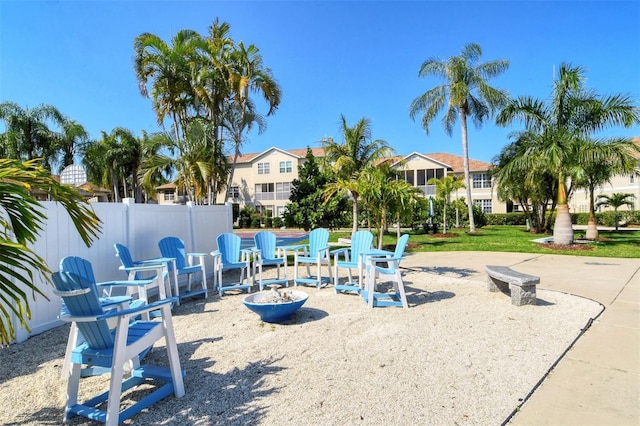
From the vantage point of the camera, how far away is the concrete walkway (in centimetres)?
273

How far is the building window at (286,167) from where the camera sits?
41.2 m

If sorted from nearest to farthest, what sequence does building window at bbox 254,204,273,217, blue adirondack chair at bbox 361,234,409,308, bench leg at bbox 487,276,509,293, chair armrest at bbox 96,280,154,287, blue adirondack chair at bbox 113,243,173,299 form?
chair armrest at bbox 96,280,154,287, blue adirondack chair at bbox 113,243,173,299, blue adirondack chair at bbox 361,234,409,308, bench leg at bbox 487,276,509,293, building window at bbox 254,204,273,217

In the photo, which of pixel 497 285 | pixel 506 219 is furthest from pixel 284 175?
pixel 497 285

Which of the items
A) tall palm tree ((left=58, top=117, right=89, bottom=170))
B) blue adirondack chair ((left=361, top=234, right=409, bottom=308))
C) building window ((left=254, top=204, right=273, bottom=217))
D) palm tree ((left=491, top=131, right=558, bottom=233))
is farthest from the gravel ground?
building window ((left=254, top=204, right=273, bottom=217))

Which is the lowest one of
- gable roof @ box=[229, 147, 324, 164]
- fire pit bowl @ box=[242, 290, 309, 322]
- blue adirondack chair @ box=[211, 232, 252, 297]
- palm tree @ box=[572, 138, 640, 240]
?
fire pit bowl @ box=[242, 290, 309, 322]

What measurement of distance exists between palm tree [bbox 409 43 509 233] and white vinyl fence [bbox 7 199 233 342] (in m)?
16.9

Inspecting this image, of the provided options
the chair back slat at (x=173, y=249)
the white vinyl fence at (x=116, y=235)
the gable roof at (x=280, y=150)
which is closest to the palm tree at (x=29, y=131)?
the gable roof at (x=280, y=150)

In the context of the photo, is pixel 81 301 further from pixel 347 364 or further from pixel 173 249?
pixel 173 249

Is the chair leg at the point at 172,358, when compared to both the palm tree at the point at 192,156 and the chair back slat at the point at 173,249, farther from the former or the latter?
the palm tree at the point at 192,156

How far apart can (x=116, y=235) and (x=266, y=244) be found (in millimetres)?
2932

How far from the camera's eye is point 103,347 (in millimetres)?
2916

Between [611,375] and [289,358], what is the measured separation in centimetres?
309

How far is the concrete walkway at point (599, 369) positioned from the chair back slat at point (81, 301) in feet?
10.5

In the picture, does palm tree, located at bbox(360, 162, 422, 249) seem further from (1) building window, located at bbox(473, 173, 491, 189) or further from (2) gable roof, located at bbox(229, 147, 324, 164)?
(1) building window, located at bbox(473, 173, 491, 189)
